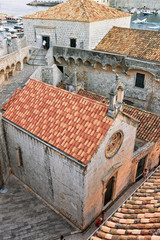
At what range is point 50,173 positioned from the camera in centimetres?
1362

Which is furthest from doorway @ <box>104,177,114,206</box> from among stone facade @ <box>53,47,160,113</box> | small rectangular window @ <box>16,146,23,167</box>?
stone facade @ <box>53,47,160,113</box>

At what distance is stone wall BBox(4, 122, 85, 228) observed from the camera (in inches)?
479

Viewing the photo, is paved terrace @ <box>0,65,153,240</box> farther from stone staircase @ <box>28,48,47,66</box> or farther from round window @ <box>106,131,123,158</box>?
stone staircase @ <box>28,48,47,66</box>

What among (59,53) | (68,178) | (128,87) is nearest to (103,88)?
(128,87)

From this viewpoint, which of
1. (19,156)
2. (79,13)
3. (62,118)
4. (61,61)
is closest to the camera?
(62,118)

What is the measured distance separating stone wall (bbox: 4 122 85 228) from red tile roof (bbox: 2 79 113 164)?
1.96ft

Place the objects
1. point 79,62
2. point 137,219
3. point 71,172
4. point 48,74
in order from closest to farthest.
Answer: point 137,219, point 71,172, point 48,74, point 79,62

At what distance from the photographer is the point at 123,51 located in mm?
24094

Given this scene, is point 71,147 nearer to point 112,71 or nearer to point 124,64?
point 124,64

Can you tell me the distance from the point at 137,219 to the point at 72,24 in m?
22.4

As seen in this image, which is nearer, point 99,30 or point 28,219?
point 28,219

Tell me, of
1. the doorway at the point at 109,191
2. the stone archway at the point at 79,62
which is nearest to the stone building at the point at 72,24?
the stone archway at the point at 79,62

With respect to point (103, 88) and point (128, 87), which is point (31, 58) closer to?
point (103, 88)

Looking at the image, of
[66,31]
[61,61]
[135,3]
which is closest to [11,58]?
[61,61]
